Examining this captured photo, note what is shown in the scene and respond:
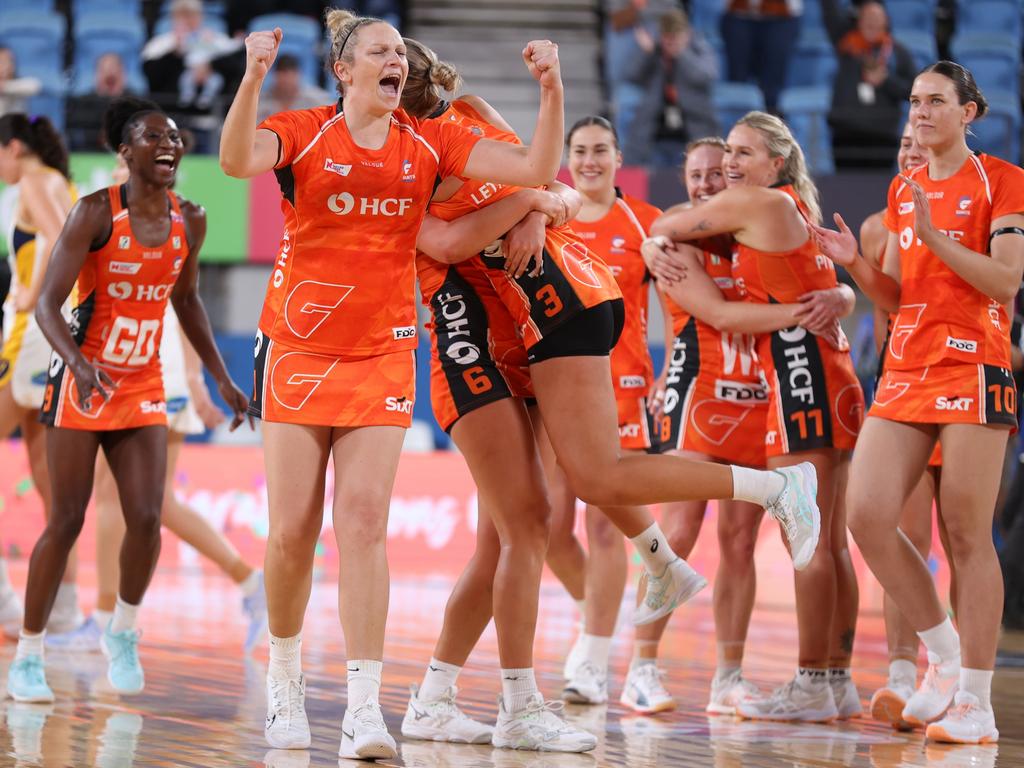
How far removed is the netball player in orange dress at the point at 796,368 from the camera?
17.2ft

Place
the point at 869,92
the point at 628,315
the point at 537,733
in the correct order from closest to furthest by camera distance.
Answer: the point at 537,733 → the point at 628,315 → the point at 869,92

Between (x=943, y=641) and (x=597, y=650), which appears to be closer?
(x=943, y=641)

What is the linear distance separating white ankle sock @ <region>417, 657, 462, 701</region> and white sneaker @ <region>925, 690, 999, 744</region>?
4.97 ft

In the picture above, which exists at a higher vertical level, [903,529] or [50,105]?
[50,105]

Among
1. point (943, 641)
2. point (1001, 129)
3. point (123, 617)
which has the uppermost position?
point (1001, 129)

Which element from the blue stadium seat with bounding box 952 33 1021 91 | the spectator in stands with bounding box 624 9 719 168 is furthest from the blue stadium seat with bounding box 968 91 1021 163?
the spectator in stands with bounding box 624 9 719 168

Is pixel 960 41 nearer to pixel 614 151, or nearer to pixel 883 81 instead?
pixel 883 81

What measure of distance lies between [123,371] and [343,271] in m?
1.59

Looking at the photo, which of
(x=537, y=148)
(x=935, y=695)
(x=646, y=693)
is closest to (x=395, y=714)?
(x=646, y=693)

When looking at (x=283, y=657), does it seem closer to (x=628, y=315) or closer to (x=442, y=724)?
(x=442, y=724)

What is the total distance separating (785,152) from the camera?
544 cm

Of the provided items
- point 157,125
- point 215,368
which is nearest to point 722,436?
point 215,368

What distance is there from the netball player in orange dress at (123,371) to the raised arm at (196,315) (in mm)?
61

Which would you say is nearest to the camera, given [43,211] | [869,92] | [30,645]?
[30,645]
